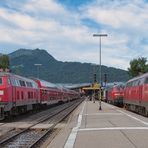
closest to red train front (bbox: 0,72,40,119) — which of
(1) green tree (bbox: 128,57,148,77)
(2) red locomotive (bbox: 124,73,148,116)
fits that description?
(2) red locomotive (bbox: 124,73,148,116)

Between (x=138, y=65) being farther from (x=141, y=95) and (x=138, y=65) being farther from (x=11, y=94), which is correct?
(x=11, y=94)

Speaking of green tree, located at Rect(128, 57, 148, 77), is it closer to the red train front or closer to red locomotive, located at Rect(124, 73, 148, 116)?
red locomotive, located at Rect(124, 73, 148, 116)

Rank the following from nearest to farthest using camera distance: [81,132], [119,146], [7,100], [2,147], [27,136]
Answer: [119,146], [2,147], [81,132], [27,136], [7,100]

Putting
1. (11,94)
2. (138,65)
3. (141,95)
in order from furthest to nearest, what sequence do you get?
1. (138,65)
2. (141,95)
3. (11,94)

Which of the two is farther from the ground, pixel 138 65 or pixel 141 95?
pixel 138 65

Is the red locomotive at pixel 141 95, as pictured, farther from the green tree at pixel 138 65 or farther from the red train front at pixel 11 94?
the green tree at pixel 138 65

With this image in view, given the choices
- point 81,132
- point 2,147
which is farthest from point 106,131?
point 2,147

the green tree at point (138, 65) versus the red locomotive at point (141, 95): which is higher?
the green tree at point (138, 65)

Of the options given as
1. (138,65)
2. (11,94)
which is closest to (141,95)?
(11,94)

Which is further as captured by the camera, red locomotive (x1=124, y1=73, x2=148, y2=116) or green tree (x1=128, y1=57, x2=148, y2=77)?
green tree (x1=128, y1=57, x2=148, y2=77)

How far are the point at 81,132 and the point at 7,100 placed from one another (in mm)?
10279

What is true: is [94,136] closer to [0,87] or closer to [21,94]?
[0,87]

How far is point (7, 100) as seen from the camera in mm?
29906

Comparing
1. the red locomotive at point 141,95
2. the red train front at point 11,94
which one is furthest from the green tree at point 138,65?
the red train front at point 11,94
